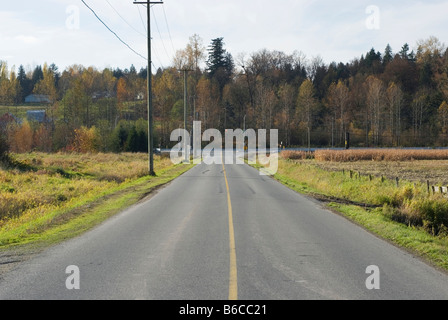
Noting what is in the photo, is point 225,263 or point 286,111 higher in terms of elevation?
point 286,111

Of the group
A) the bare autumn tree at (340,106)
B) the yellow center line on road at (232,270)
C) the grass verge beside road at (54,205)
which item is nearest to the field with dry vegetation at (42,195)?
the grass verge beside road at (54,205)

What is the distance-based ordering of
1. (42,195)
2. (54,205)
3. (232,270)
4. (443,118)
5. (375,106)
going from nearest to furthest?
(232,270)
(54,205)
(42,195)
(443,118)
(375,106)

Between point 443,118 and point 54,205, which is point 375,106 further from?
point 54,205

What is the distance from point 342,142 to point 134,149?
44.7 meters

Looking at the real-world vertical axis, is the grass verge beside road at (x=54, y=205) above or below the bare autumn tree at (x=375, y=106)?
below

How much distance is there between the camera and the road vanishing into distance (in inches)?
229

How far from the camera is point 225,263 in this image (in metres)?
7.28

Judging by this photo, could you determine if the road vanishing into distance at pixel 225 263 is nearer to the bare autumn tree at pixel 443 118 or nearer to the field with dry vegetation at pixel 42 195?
the field with dry vegetation at pixel 42 195

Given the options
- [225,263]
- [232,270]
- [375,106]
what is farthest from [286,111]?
[232,270]

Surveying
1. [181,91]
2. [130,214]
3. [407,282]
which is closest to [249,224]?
[130,214]

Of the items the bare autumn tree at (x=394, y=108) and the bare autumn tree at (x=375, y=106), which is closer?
the bare autumn tree at (x=375, y=106)

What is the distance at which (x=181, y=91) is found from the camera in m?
98.9

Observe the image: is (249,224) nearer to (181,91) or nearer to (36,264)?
(36,264)

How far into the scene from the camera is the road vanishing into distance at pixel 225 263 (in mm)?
5812
